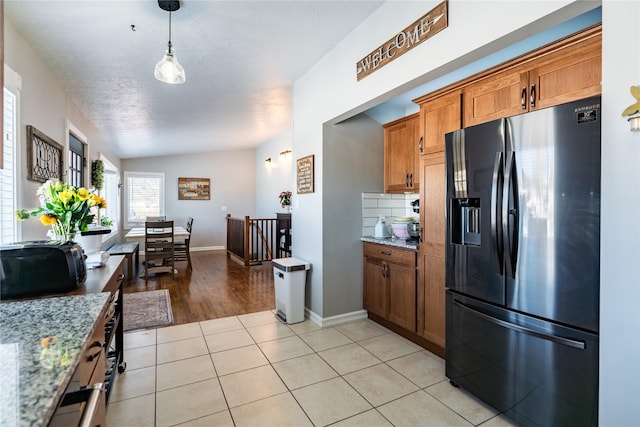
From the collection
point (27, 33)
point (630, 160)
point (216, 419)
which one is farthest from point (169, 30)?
point (630, 160)

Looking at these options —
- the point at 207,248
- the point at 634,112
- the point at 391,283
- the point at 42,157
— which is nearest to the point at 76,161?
the point at 42,157

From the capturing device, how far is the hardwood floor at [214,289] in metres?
3.74

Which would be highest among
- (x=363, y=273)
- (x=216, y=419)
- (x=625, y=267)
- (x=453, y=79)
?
(x=453, y=79)

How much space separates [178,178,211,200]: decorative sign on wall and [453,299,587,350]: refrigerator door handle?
742 centimetres

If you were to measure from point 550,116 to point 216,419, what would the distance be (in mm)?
2402

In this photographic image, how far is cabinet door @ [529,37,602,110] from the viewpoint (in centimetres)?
164

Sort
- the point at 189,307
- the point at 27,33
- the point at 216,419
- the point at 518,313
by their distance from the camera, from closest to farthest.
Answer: the point at 518,313
the point at 216,419
the point at 27,33
the point at 189,307

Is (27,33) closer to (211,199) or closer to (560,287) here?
(560,287)

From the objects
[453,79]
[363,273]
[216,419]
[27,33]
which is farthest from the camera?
[363,273]

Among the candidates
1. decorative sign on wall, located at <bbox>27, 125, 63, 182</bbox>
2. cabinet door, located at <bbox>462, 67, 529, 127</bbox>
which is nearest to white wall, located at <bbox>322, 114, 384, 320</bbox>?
cabinet door, located at <bbox>462, 67, 529, 127</bbox>

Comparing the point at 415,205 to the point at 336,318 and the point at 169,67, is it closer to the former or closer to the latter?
the point at 336,318

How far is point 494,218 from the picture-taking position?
180 cm

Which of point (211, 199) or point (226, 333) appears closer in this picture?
point (226, 333)

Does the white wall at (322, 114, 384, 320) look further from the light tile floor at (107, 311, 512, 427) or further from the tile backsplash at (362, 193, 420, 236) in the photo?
the light tile floor at (107, 311, 512, 427)
